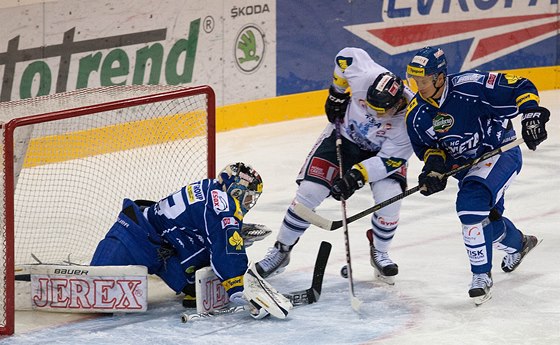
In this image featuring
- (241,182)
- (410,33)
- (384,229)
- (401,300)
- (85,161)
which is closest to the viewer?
(241,182)

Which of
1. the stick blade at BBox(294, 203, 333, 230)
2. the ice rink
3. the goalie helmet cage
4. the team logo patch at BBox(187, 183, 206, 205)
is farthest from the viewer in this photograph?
the stick blade at BBox(294, 203, 333, 230)

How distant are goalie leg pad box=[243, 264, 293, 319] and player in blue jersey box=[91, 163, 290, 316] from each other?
8 centimetres

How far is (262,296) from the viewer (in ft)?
16.8

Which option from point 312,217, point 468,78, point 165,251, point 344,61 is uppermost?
point 344,61

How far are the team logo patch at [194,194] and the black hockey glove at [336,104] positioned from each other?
84 centimetres

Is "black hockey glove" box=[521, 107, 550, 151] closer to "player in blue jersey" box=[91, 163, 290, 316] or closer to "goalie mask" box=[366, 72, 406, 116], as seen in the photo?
"goalie mask" box=[366, 72, 406, 116]

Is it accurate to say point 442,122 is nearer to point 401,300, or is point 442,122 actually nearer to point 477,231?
point 477,231

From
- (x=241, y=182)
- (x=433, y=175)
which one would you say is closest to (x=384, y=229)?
(x=433, y=175)

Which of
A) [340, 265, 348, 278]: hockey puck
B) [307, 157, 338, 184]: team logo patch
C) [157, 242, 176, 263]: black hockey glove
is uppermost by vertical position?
[307, 157, 338, 184]: team logo patch

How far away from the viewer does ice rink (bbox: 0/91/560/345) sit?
5031mm

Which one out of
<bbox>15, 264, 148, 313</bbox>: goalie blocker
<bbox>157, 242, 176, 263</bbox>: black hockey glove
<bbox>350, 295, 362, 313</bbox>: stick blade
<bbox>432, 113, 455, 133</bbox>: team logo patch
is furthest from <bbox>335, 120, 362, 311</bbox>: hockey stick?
<bbox>15, 264, 148, 313</bbox>: goalie blocker

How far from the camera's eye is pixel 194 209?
5242 millimetres

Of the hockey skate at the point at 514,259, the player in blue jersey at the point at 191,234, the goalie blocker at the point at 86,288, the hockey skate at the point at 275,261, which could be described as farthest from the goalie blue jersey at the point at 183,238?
the hockey skate at the point at 514,259

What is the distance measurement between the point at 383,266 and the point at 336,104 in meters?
0.77
